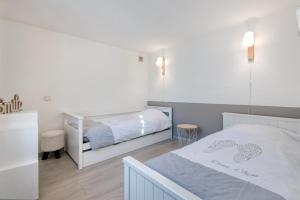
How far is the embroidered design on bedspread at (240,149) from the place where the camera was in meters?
1.39

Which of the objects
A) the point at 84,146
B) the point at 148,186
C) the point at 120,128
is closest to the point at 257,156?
the point at 148,186

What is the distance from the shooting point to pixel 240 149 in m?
1.52

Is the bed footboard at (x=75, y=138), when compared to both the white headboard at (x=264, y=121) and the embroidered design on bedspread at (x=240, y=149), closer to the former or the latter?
the embroidered design on bedspread at (x=240, y=149)

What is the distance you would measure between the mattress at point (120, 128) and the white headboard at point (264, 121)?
53.7 inches

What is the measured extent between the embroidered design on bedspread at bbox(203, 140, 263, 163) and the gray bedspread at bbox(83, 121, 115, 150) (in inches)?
62.2

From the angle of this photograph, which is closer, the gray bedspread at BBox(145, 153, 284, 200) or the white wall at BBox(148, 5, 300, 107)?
the gray bedspread at BBox(145, 153, 284, 200)

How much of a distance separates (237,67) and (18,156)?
3277 mm

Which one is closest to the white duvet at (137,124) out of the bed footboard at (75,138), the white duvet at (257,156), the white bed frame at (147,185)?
the bed footboard at (75,138)

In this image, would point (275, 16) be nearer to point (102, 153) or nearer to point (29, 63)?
point (102, 153)

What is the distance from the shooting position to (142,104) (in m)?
4.43

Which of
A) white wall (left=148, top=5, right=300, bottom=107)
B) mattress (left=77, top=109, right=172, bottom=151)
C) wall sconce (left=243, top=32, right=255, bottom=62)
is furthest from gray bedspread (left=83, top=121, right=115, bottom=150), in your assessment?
wall sconce (left=243, top=32, right=255, bottom=62)

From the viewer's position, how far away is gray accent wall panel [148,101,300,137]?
227 cm

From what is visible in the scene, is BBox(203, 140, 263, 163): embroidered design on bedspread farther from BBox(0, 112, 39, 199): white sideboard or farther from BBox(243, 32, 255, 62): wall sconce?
BBox(0, 112, 39, 199): white sideboard

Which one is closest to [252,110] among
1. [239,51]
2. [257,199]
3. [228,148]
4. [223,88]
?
[223,88]
